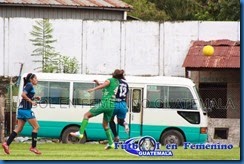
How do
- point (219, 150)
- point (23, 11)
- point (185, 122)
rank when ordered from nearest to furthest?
point (219, 150), point (185, 122), point (23, 11)

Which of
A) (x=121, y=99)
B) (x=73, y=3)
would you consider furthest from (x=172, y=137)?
(x=73, y=3)

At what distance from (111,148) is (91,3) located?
16.7 m

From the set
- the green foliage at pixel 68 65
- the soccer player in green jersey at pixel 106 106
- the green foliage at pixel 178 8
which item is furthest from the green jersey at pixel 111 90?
the green foliage at pixel 178 8

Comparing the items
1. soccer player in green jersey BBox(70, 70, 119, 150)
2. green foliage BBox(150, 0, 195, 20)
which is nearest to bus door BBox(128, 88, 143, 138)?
soccer player in green jersey BBox(70, 70, 119, 150)

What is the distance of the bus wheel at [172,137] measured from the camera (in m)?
25.2

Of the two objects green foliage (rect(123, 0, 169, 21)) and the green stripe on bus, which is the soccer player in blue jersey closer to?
the green stripe on bus

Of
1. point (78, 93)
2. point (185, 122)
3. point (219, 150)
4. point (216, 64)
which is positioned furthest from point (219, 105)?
point (219, 150)

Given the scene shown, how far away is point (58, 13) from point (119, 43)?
4724 mm

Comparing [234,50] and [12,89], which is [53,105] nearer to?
[12,89]

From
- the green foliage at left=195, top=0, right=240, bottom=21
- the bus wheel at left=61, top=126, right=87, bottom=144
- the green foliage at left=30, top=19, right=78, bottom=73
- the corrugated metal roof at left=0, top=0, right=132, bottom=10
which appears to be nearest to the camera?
the bus wheel at left=61, top=126, right=87, bottom=144

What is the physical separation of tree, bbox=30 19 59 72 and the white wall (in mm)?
192

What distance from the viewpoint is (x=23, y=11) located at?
33.7 metres

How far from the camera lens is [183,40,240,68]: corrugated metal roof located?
2866 cm

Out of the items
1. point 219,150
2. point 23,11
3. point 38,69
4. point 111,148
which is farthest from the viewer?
point 23,11
